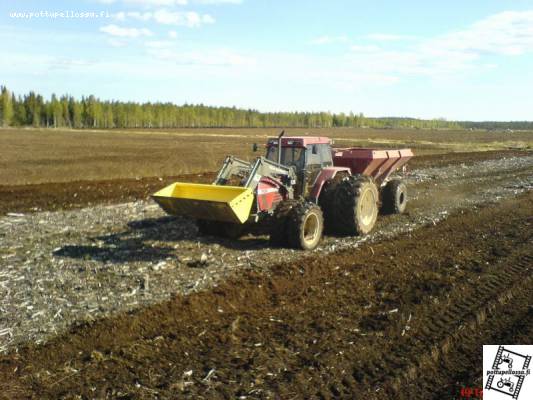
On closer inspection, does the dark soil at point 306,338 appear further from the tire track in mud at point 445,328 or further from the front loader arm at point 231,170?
the front loader arm at point 231,170

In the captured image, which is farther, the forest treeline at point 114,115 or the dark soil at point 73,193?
the forest treeline at point 114,115

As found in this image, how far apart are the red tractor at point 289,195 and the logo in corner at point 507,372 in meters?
4.51

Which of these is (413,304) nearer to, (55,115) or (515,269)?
(515,269)

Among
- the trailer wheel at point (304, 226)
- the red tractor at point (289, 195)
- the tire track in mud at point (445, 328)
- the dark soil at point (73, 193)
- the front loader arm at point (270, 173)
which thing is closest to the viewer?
the tire track in mud at point (445, 328)

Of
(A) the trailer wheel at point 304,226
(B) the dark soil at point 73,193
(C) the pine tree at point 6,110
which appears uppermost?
(C) the pine tree at point 6,110

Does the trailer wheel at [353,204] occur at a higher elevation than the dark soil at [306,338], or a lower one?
higher

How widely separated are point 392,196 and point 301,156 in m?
3.75

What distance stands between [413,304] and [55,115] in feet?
379

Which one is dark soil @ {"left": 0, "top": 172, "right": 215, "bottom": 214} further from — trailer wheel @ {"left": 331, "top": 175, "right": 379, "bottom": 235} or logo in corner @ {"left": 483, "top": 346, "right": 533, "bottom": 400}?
logo in corner @ {"left": 483, "top": 346, "right": 533, "bottom": 400}

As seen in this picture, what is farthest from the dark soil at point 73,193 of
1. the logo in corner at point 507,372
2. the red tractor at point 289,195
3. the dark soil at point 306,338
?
the logo in corner at point 507,372

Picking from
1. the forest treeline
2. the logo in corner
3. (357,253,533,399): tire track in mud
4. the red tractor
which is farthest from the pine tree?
the logo in corner

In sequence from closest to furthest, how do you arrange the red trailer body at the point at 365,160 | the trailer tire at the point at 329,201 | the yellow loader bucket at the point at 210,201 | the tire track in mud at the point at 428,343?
the tire track in mud at the point at 428,343 < the yellow loader bucket at the point at 210,201 < the trailer tire at the point at 329,201 < the red trailer body at the point at 365,160

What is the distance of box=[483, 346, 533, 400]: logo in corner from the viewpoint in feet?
16.0

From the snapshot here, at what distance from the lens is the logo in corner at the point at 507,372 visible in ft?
16.0
